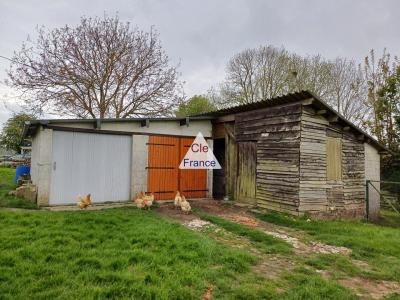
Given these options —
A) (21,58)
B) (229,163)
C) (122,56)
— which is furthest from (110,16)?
(229,163)

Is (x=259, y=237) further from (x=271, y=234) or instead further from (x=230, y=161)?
(x=230, y=161)

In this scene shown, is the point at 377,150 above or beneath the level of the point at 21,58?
beneath

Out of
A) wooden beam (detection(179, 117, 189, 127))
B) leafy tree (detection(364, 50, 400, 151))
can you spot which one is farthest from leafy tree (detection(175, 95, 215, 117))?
wooden beam (detection(179, 117, 189, 127))

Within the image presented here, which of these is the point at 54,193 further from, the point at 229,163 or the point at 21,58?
the point at 21,58

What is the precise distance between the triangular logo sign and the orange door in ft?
2.26

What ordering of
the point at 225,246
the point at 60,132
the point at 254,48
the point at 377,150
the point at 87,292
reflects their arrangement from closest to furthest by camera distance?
the point at 87,292 → the point at 225,246 → the point at 60,132 → the point at 377,150 → the point at 254,48

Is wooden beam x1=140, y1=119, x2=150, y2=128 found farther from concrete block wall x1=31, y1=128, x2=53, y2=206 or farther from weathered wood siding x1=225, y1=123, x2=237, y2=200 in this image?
weathered wood siding x1=225, y1=123, x2=237, y2=200

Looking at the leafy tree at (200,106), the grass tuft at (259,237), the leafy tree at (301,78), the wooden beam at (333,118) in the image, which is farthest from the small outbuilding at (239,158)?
the leafy tree at (200,106)

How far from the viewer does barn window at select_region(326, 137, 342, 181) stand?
817 cm

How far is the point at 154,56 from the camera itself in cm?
1572

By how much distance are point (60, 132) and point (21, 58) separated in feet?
27.7

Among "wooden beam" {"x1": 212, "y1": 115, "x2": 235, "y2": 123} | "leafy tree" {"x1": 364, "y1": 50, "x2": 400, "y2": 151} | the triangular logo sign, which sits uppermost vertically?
"leafy tree" {"x1": 364, "y1": 50, "x2": 400, "y2": 151}

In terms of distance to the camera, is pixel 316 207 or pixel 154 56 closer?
pixel 316 207

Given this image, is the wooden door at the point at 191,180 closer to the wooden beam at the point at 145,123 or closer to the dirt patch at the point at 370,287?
the wooden beam at the point at 145,123
